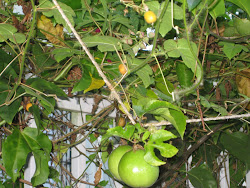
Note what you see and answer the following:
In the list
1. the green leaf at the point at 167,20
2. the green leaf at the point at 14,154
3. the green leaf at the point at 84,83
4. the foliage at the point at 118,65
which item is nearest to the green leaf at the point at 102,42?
the foliage at the point at 118,65

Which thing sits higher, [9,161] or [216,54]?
[216,54]

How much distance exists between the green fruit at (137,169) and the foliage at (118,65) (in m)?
0.03

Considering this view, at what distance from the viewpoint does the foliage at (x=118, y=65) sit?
0.65 meters

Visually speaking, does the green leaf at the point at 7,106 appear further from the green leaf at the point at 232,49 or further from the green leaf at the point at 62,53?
the green leaf at the point at 232,49

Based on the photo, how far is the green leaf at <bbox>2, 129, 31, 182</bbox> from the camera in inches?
32.5

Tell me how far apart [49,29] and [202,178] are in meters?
1.08

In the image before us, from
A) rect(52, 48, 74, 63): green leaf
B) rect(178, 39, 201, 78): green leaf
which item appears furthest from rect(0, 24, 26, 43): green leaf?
rect(178, 39, 201, 78): green leaf

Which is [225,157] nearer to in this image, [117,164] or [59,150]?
[59,150]

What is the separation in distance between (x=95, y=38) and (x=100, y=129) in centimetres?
89

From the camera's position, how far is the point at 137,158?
2.12 ft

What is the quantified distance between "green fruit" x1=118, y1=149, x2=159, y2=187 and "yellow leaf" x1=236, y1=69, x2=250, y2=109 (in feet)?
2.60

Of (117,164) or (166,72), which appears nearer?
(117,164)

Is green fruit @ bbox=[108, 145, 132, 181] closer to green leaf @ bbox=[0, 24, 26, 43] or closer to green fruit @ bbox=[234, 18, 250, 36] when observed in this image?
green leaf @ bbox=[0, 24, 26, 43]

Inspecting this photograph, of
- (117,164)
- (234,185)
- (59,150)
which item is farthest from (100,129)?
(234,185)
